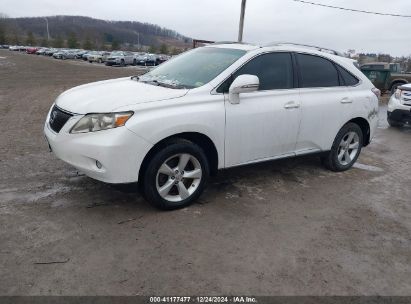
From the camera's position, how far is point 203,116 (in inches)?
155

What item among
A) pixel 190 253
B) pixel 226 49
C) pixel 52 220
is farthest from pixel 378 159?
pixel 52 220

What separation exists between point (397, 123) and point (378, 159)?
158 inches

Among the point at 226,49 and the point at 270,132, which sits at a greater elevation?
the point at 226,49

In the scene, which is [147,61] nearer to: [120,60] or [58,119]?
[120,60]

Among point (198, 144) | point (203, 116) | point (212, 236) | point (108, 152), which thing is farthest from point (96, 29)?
point (212, 236)

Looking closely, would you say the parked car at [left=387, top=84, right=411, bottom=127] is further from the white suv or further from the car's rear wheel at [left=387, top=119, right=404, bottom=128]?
the white suv

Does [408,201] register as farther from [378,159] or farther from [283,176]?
[378,159]

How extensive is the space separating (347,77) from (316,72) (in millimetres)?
663

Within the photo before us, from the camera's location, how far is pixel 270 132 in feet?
14.8

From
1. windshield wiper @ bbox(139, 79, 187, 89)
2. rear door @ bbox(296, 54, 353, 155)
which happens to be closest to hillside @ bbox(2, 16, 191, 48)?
rear door @ bbox(296, 54, 353, 155)

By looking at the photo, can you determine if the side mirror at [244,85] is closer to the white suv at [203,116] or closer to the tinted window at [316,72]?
the white suv at [203,116]

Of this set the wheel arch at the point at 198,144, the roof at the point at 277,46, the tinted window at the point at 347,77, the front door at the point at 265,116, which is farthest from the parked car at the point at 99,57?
the wheel arch at the point at 198,144

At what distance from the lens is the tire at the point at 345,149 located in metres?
5.49

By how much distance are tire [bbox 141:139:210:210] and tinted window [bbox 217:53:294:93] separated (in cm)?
99
